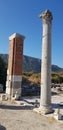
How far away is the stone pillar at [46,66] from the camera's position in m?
12.1

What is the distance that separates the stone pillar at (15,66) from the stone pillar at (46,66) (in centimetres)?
611

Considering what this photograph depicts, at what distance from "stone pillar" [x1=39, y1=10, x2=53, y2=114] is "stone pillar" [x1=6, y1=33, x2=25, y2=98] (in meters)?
6.11

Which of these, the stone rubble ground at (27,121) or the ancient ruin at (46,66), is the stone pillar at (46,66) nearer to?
the ancient ruin at (46,66)

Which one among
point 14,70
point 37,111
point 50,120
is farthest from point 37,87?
point 50,120

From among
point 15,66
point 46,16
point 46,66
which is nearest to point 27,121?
point 46,66

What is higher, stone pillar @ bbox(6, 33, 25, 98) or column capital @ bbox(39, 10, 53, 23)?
column capital @ bbox(39, 10, 53, 23)

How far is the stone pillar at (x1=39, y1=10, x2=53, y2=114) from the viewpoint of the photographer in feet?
39.9

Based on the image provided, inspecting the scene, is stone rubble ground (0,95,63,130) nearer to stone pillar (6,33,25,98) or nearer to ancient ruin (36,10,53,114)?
ancient ruin (36,10,53,114)

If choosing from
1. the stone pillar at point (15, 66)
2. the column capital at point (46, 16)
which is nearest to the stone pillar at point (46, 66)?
the column capital at point (46, 16)

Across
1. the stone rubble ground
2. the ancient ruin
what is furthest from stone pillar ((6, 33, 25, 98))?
the ancient ruin

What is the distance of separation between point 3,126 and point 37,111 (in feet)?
11.8

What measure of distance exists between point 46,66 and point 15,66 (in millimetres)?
6493

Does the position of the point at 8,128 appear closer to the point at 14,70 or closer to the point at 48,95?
the point at 48,95

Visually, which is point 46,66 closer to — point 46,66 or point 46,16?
point 46,66
